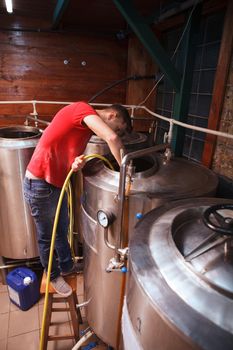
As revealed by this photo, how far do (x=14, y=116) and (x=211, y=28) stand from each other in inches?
95.2

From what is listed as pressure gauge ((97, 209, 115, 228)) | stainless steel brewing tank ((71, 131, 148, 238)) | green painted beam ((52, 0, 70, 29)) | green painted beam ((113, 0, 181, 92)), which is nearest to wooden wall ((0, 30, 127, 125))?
green painted beam ((52, 0, 70, 29))

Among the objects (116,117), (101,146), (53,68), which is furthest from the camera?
(53,68)

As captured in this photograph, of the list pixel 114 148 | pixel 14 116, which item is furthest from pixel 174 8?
pixel 14 116

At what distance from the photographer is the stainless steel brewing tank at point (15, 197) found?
2129 millimetres

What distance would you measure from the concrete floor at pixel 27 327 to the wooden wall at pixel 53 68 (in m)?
2.17

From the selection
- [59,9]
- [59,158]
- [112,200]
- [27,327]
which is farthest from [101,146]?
[27,327]

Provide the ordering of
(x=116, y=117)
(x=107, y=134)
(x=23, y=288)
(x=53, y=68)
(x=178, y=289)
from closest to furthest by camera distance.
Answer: (x=178, y=289), (x=107, y=134), (x=116, y=117), (x=23, y=288), (x=53, y=68)

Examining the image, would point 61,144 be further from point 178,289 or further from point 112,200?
point 178,289

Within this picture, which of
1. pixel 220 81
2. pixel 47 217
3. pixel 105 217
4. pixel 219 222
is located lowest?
pixel 47 217

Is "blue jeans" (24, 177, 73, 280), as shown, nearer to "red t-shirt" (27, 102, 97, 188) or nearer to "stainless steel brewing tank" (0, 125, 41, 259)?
"red t-shirt" (27, 102, 97, 188)

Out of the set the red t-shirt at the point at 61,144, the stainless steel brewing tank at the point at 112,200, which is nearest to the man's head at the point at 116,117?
the red t-shirt at the point at 61,144

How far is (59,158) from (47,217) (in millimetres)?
434

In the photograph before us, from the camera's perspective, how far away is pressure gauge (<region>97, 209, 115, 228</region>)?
1.37 metres

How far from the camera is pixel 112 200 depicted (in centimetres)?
138
